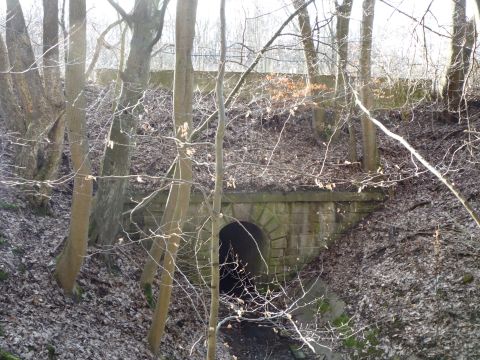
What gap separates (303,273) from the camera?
448 inches

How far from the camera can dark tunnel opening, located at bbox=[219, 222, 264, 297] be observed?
11688 mm

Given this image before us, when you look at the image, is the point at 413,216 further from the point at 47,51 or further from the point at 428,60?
the point at 47,51

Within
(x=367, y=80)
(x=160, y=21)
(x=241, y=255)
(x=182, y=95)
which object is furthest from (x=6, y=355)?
(x=367, y=80)

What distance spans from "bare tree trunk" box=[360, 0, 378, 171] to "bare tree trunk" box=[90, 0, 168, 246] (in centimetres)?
448

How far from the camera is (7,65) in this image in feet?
A: 26.9

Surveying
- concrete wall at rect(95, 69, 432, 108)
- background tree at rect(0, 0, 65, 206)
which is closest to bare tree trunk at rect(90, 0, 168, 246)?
background tree at rect(0, 0, 65, 206)

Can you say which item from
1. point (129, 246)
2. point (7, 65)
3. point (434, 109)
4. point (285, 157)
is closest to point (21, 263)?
point (129, 246)

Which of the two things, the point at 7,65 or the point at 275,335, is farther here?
the point at 275,335

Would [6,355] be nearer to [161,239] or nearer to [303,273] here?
[161,239]

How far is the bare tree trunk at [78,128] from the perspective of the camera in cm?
639

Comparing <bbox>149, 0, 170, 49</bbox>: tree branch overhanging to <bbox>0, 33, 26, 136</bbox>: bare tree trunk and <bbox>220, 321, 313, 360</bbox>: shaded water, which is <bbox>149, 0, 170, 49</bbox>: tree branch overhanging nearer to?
<bbox>0, 33, 26, 136</bbox>: bare tree trunk

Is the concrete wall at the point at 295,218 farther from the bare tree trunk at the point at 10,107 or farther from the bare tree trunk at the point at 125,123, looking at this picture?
the bare tree trunk at the point at 10,107

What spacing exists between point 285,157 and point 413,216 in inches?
136

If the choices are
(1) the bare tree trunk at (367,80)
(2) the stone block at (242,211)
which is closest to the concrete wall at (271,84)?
(1) the bare tree trunk at (367,80)
